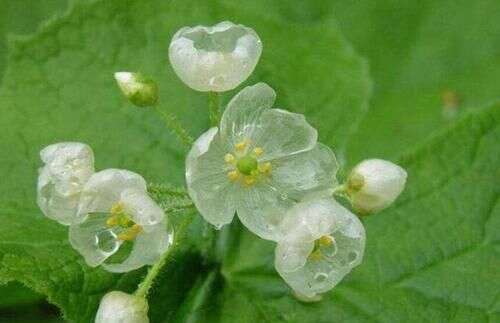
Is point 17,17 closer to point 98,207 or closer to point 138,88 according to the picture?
point 138,88

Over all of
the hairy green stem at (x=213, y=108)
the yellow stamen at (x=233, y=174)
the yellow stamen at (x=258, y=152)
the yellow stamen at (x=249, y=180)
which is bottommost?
the yellow stamen at (x=249, y=180)

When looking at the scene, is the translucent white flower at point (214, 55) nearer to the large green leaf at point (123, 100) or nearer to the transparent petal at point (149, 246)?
the transparent petal at point (149, 246)

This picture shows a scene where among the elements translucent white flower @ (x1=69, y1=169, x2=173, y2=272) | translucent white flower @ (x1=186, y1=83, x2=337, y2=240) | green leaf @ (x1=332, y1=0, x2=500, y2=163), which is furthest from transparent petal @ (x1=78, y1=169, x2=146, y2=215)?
green leaf @ (x1=332, y1=0, x2=500, y2=163)

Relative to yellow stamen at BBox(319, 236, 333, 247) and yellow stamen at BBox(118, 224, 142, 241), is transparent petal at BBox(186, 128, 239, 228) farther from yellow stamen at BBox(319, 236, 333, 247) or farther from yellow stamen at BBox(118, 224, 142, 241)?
yellow stamen at BBox(319, 236, 333, 247)

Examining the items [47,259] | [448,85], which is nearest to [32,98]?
[47,259]

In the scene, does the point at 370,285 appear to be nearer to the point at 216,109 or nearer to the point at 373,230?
the point at 373,230

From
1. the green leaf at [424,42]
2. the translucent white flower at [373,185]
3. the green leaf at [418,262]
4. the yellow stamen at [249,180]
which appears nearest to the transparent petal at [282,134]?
the yellow stamen at [249,180]
